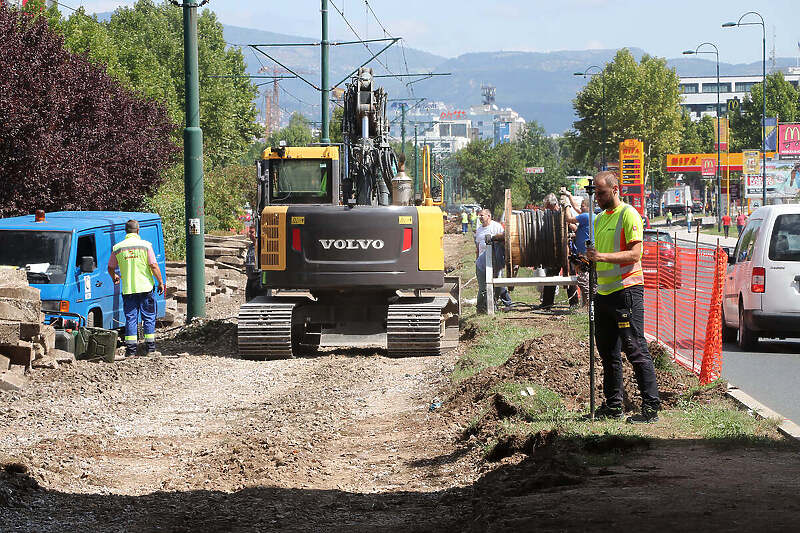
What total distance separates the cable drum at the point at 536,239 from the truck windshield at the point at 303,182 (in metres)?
4.30

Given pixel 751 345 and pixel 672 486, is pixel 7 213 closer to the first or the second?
pixel 751 345

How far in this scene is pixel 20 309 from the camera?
13992 mm

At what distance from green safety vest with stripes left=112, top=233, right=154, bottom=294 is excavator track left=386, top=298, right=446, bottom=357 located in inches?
132

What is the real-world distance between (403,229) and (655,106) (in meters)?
85.9

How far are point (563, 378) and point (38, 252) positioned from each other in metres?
8.54

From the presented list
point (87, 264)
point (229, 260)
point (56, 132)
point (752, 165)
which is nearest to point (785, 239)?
point (87, 264)

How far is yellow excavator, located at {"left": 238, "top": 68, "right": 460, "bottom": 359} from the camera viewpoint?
16344mm

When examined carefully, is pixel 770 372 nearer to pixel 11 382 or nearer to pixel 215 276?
pixel 11 382

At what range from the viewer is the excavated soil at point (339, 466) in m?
6.90

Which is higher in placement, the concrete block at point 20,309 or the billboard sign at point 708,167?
the billboard sign at point 708,167

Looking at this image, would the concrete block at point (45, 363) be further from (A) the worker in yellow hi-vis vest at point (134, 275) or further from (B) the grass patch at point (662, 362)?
(B) the grass patch at point (662, 362)

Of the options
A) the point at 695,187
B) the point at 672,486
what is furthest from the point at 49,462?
the point at 695,187

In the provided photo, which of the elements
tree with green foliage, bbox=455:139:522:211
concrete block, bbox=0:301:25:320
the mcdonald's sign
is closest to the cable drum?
concrete block, bbox=0:301:25:320

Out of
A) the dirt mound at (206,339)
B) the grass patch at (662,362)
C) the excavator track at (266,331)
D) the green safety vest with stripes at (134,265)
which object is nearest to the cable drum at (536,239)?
the dirt mound at (206,339)
